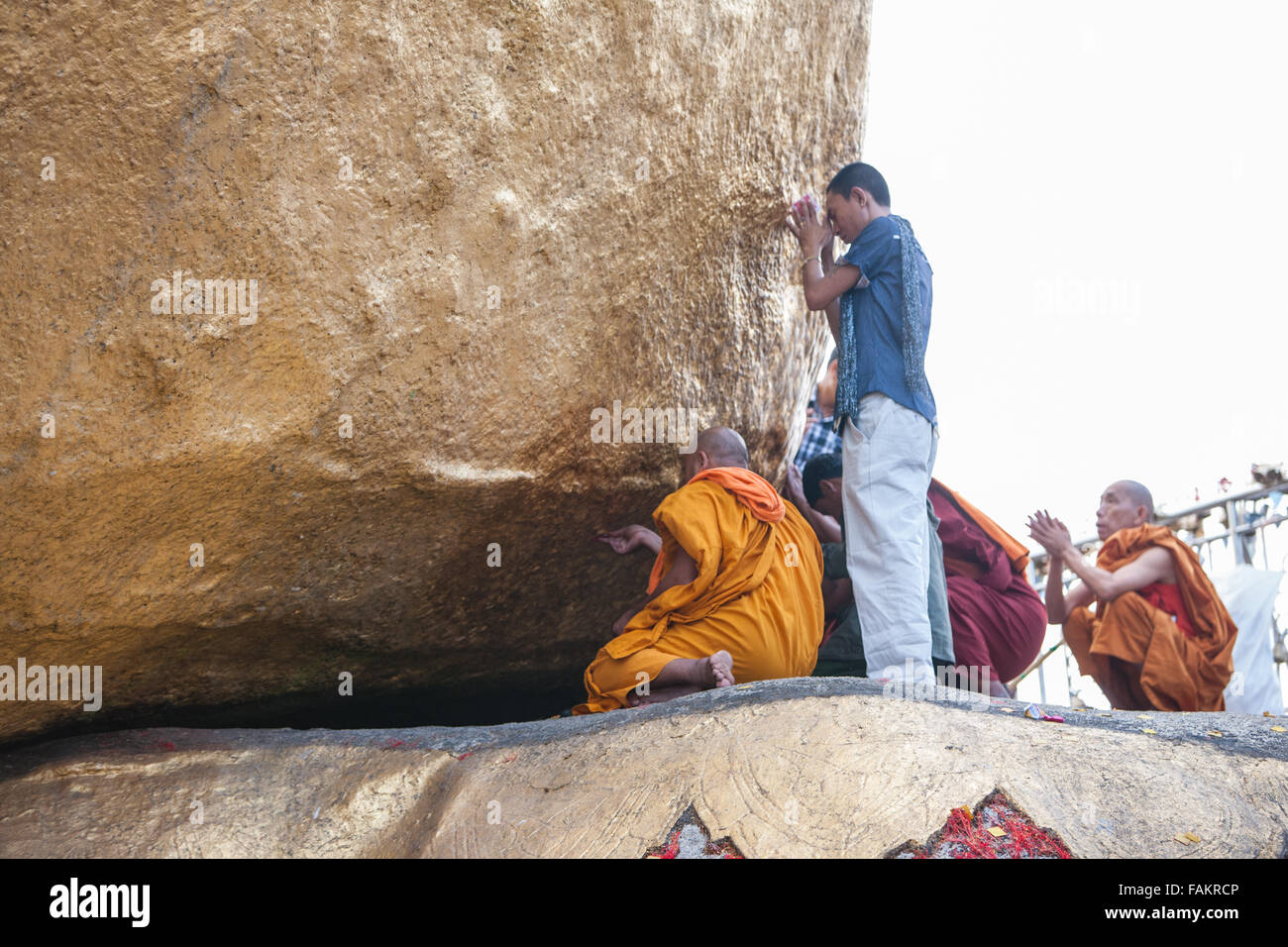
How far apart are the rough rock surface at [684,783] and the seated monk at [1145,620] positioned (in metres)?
1.29

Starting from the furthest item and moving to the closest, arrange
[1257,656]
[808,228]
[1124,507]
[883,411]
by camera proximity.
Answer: [1257,656] → [1124,507] → [808,228] → [883,411]

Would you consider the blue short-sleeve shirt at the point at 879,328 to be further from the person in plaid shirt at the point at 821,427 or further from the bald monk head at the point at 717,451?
the person in plaid shirt at the point at 821,427

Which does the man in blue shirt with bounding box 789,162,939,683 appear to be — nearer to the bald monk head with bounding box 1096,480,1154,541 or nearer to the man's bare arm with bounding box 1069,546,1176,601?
the man's bare arm with bounding box 1069,546,1176,601

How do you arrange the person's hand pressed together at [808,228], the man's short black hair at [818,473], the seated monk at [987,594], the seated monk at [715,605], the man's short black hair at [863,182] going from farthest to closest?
the man's short black hair at [818,473], the seated monk at [987,594], the person's hand pressed together at [808,228], the man's short black hair at [863,182], the seated monk at [715,605]

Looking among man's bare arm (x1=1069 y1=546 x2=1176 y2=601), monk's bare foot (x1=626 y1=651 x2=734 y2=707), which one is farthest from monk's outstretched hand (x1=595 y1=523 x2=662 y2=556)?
man's bare arm (x1=1069 y1=546 x2=1176 y2=601)

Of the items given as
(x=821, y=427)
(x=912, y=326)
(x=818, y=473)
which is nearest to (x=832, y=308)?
(x=912, y=326)

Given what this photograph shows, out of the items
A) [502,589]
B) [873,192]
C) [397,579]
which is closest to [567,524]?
[502,589]

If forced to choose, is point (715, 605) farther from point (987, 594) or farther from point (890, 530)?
point (987, 594)

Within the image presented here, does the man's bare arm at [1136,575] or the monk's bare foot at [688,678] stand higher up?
the man's bare arm at [1136,575]

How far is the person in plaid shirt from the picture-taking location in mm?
5162

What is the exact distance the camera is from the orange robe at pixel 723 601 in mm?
3602

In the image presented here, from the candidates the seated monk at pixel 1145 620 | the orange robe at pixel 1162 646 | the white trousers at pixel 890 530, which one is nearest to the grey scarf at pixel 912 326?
the white trousers at pixel 890 530

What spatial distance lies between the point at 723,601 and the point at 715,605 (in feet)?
0.10

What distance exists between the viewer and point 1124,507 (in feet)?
16.4
